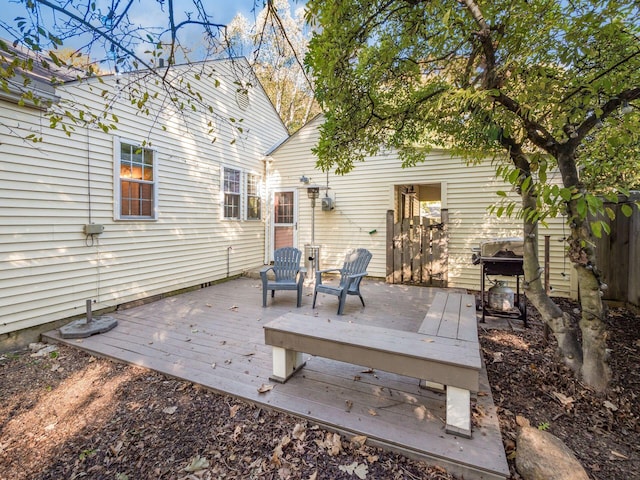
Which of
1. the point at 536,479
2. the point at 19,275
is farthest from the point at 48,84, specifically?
the point at 536,479

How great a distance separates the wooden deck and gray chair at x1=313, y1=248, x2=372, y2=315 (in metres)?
0.29

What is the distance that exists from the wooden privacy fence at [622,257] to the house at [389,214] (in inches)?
27.4

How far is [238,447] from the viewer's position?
198 centimetres

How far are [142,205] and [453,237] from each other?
18.9ft

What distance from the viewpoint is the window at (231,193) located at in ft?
22.5

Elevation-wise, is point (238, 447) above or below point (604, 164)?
below

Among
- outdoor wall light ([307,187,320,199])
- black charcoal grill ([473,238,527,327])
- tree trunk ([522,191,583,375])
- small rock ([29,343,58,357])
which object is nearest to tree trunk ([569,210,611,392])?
tree trunk ([522,191,583,375])

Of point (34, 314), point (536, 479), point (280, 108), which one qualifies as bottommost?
point (536, 479)

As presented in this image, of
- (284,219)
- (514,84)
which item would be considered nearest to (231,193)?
(284,219)

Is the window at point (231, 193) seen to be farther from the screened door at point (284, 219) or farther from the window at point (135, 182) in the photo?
the window at point (135, 182)

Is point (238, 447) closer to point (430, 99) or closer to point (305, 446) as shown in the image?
point (305, 446)

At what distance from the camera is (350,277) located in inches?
171

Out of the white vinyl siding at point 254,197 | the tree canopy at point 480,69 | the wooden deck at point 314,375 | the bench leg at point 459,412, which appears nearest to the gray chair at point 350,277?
the wooden deck at point 314,375

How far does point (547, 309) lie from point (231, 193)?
613 cm
